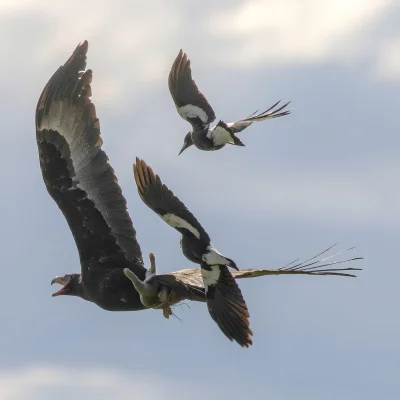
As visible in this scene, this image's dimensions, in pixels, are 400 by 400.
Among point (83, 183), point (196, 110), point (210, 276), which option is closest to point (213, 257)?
point (210, 276)

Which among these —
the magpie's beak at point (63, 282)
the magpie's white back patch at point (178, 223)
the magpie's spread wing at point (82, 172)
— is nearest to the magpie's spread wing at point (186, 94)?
the magpie's spread wing at point (82, 172)

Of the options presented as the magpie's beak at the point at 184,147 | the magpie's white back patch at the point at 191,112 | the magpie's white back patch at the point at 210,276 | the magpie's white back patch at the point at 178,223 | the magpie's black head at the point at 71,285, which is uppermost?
the magpie's beak at the point at 184,147

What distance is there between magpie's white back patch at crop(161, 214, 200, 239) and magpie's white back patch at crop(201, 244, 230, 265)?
28 cm

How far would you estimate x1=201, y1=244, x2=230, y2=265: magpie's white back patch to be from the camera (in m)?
23.0

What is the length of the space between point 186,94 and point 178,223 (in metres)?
7.51

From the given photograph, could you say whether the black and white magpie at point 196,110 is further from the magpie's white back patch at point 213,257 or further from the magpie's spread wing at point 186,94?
the magpie's white back patch at point 213,257

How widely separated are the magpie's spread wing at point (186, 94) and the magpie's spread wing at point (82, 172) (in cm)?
305

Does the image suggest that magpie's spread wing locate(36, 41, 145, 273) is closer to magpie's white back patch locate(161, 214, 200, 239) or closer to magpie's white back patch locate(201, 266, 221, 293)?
magpie's white back patch locate(201, 266, 221, 293)

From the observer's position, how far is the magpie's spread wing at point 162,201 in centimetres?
2284

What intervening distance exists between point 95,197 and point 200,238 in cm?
431

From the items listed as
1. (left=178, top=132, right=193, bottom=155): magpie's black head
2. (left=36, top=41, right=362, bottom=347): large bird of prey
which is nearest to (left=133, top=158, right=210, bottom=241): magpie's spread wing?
(left=36, top=41, right=362, bottom=347): large bird of prey

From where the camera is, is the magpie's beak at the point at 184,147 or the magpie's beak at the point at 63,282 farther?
the magpie's beak at the point at 184,147

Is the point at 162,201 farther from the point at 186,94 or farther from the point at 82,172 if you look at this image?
the point at 186,94

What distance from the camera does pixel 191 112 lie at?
29938mm
